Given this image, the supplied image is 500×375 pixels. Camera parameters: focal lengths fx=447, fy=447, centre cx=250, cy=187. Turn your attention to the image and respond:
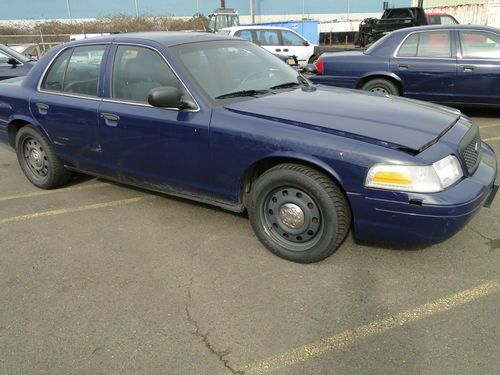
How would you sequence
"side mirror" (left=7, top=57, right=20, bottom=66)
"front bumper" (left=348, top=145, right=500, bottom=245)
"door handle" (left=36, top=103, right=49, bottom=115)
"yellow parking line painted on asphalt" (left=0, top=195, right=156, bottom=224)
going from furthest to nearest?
1. "side mirror" (left=7, top=57, right=20, bottom=66)
2. "door handle" (left=36, top=103, right=49, bottom=115)
3. "yellow parking line painted on asphalt" (left=0, top=195, right=156, bottom=224)
4. "front bumper" (left=348, top=145, right=500, bottom=245)

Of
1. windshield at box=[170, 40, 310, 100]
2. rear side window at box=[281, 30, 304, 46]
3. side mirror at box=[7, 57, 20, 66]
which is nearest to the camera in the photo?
windshield at box=[170, 40, 310, 100]

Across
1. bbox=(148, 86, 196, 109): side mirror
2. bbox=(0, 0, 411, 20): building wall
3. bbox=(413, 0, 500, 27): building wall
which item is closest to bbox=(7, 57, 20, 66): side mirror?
bbox=(148, 86, 196, 109): side mirror

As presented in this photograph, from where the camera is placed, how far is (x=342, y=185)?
9.56ft

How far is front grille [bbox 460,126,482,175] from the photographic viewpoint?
3086 mm

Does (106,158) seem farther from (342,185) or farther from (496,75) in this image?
(496,75)

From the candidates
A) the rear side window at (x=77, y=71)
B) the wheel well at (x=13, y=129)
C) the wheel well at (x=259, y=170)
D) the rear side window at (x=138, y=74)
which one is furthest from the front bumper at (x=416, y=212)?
the wheel well at (x=13, y=129)

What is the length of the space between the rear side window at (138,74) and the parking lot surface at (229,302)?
3.75 feet

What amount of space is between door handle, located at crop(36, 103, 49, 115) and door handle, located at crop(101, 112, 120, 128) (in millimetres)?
868

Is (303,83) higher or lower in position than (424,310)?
higher

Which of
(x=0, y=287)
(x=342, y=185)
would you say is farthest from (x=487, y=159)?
(x=0, y=287)

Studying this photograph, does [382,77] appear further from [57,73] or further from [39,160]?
[39,160]

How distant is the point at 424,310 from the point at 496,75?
18.0 ft

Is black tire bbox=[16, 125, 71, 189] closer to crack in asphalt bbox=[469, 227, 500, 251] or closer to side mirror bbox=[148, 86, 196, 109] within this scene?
side mirror bbox=[148, 86, 196, 109]

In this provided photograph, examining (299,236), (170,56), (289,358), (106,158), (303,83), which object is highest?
(170,56)
